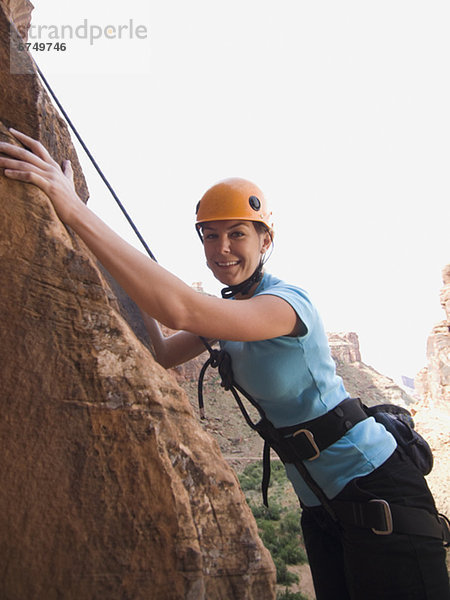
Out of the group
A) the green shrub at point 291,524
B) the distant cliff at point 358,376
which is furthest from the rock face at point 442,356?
the distant cliff at point 358,376

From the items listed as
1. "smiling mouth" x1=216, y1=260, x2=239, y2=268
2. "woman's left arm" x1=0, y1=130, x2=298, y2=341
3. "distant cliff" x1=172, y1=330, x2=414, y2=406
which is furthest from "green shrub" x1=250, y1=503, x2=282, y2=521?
"distant cliff" x1=172, y1=330, x2=414, y2=406

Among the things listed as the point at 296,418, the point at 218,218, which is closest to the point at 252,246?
the point at 218,218

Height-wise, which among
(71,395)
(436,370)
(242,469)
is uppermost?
(71,395)

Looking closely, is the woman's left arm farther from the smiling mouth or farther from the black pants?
the black pants

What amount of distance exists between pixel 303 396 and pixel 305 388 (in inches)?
1.8

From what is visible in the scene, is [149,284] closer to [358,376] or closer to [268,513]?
[268,513]

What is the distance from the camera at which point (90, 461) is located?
Result: 178 centimetres

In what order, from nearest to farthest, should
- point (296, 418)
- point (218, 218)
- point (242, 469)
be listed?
point (296, 418) → point (218, 218) → point (242, 469)

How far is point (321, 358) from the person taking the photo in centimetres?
231

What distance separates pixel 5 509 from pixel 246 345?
1.25m

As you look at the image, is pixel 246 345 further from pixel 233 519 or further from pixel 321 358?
pixel 233 519

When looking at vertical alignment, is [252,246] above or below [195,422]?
above

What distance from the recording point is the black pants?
6.66ft

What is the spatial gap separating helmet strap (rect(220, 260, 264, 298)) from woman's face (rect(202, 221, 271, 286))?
0.08 feet
